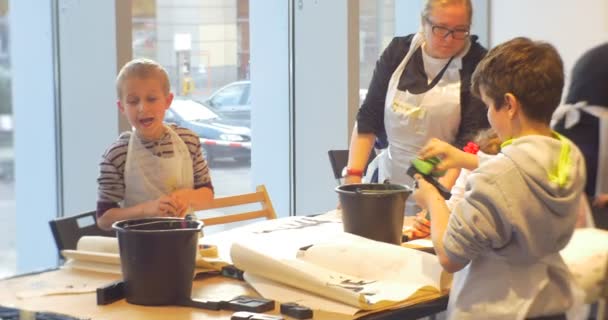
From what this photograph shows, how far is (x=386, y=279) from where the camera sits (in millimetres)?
2158

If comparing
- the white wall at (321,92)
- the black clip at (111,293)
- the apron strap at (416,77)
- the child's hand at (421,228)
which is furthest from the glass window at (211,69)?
the black clip at (111,293)

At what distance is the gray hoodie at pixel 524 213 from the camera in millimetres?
1869

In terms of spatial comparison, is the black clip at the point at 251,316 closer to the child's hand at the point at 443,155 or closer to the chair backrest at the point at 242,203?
the child's hand at the point at 443,155

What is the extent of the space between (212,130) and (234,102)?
0.26 metres

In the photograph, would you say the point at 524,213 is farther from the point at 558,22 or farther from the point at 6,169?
the point at 558,22

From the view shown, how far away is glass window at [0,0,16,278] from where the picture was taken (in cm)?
426

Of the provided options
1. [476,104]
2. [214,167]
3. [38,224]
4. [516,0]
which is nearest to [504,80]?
[476,104]

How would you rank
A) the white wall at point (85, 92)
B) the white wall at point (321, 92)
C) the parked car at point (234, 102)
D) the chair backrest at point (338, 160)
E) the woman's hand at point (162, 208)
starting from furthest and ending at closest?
1. the white wall at point (321, 92)
2. the parked car at point (234, 102)
3. the white wall at point (85, 92)
4. the chair backrest at point (338, 160)
5. the woman's hand at point (162, 208)

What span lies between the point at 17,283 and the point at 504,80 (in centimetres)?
121

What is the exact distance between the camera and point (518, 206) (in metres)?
1.87

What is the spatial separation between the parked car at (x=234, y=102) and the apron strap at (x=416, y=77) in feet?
6.87

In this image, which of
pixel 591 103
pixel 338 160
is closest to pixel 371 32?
pixel 338 160

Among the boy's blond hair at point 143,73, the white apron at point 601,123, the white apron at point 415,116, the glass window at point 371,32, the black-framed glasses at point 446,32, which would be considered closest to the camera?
the boy's blond hair at point 143,73

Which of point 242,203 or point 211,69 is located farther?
point 211,69
